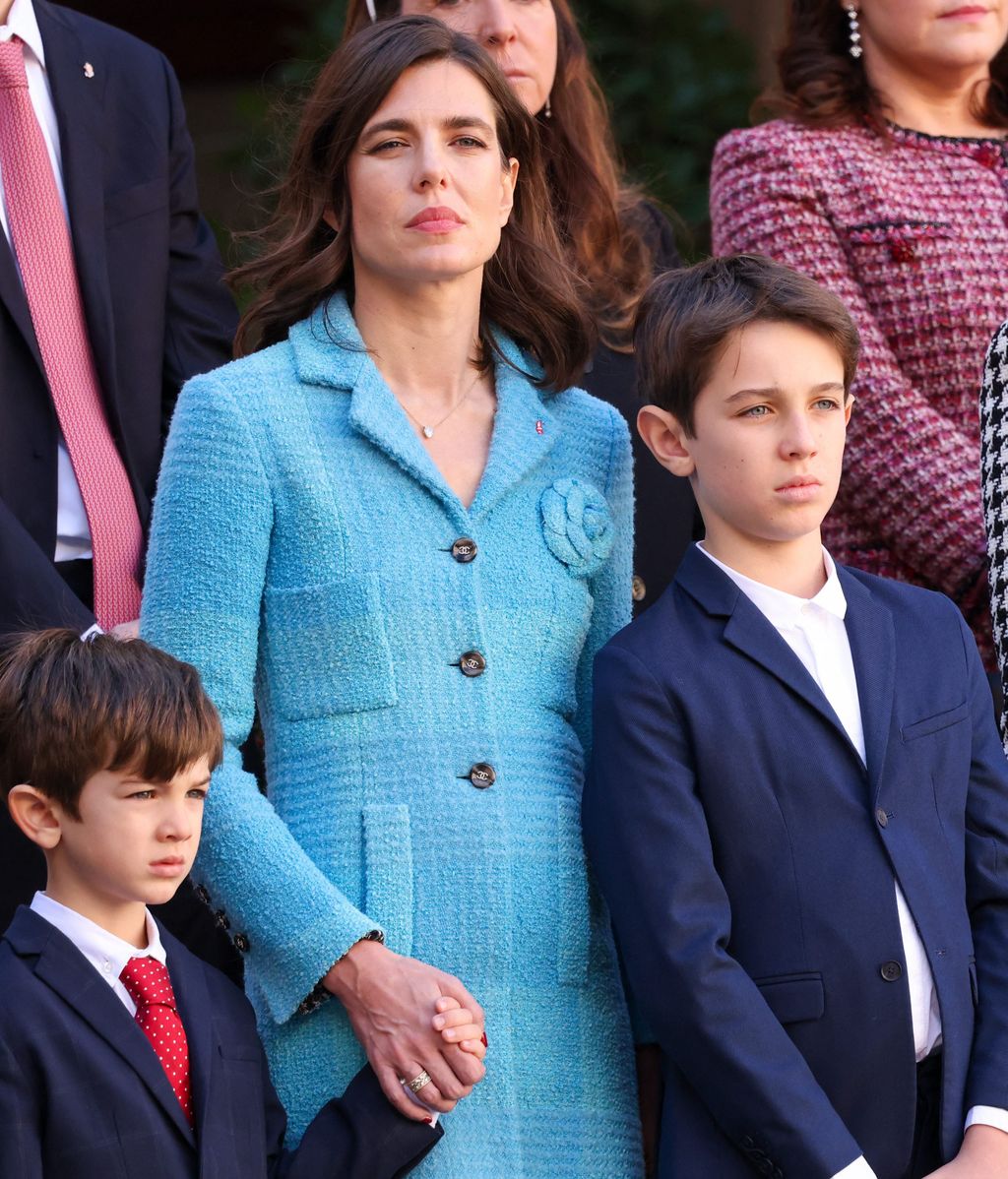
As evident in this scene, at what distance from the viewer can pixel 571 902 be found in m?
2.80

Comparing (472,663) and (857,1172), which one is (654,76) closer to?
(472,663)

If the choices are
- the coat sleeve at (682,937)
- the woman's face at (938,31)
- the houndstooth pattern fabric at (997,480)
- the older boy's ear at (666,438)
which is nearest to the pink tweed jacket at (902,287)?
the woman's face at (938,31)

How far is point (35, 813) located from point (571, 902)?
72cm

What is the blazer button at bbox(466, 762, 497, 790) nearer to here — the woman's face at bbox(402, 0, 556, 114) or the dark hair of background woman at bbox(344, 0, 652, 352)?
the dark hair of background woman at bbox(344, 0, 652, 352)

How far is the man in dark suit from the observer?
128 inches

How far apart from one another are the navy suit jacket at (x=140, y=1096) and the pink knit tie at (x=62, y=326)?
856 millimetres

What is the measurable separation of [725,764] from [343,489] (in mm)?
623

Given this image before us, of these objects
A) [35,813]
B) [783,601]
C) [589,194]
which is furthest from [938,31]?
[35,813]

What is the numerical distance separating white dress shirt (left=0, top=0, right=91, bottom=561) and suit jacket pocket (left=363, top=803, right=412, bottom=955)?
32.2 inches

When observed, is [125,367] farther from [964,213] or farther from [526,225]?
[964,213]

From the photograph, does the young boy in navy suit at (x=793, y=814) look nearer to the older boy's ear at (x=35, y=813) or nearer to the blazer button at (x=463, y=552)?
the blazer button at (x=463, y=552)

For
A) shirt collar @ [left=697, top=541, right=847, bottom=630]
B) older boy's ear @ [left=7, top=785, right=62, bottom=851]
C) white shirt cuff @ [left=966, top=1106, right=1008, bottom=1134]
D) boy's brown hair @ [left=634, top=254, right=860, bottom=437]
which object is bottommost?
white shirt cuff @ [left=966, top=1106, right=1008, bottom=1134]

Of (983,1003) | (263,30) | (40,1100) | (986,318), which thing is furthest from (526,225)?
(263,30)

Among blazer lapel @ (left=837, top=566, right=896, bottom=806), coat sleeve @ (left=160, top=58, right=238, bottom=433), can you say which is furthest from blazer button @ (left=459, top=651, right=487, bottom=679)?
coat sleeve @ (left=160, top=58, right=238, bottom=433)
